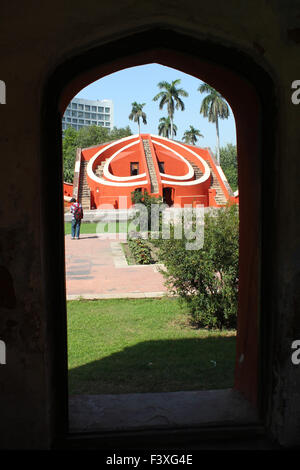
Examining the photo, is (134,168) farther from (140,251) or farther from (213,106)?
(140,251)

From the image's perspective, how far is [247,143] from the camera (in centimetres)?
284

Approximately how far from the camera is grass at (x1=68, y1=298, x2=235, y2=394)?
152 inches

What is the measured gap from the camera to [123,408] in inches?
114

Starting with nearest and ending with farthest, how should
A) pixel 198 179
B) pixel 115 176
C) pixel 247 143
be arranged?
1. pixel 247 143
2. pixel 115 176
3. pixel 198 179

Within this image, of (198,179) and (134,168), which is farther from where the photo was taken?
(134,168)

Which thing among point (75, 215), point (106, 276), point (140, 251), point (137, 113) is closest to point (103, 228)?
point (75, 215)

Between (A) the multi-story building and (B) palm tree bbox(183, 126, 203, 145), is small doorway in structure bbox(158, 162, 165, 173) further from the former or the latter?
(A) the multi-story building

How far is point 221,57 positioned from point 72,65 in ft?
2.75

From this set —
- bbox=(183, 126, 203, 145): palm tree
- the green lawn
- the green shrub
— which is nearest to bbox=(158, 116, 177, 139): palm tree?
bbox=(183, 126, 203, 145): palm tree

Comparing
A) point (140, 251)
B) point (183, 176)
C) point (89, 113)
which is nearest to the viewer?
point (140, 251)

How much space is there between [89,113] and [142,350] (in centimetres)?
12114

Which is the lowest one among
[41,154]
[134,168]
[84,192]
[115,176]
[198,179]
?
[41,154]

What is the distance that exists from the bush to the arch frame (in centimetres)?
252

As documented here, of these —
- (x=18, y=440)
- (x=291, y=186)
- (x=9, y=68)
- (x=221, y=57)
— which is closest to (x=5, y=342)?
(x=18, y=440)
